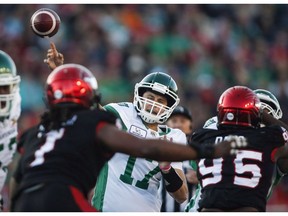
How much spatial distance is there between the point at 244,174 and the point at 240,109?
0.50 meters

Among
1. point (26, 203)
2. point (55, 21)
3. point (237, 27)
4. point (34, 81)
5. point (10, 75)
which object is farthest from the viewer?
point (237, 27)

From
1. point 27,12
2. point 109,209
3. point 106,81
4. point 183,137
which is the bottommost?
point 109,209

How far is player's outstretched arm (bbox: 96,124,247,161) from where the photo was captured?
5.10 meters

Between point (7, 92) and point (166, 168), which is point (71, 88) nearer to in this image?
point (7, 92)

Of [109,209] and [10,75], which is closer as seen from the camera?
[10,75]

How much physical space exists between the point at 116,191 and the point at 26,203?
1812 millimetres

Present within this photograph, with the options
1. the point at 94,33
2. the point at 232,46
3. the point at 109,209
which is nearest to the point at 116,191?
the point at 109,209

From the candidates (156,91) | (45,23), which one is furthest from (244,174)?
(45,23)

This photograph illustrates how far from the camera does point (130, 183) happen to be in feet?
22.8

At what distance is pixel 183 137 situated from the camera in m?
7.12

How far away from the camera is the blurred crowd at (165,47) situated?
545 inches

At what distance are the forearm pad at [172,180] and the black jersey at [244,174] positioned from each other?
1.82ft

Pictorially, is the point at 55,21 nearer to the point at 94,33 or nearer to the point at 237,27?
the point at 94,33

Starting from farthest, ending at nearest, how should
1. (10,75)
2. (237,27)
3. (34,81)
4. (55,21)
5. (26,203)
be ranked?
(237,27) < (34,81) < (55,21) < (10,75) < (26,203)
